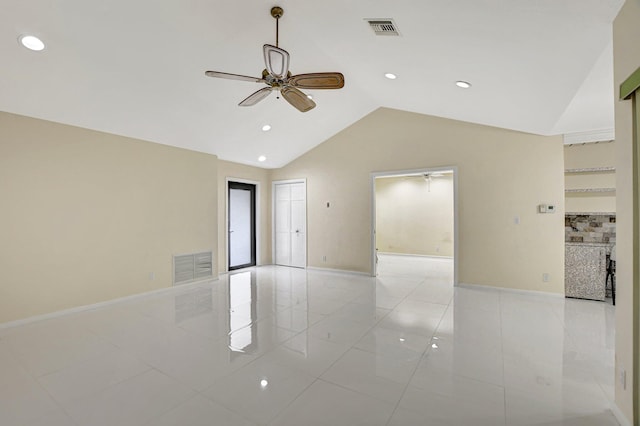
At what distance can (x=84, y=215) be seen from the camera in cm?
409

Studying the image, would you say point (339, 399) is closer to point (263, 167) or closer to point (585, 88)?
point (585, 88)

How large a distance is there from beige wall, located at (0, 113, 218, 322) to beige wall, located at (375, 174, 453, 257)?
5764mm

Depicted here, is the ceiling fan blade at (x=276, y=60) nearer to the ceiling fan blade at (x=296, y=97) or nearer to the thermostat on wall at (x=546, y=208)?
the ceiling fan blade at (x=296, y=97)

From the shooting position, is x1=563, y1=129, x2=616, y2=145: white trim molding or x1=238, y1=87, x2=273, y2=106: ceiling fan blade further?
x1=563, y1=129, x2=616, y2=145: white trim molding

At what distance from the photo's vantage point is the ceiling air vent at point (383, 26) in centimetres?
261

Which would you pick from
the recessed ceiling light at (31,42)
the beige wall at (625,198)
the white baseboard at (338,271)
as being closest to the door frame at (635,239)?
the beige wall at (625,198)

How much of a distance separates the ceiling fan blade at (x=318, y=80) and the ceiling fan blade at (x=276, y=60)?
0.42 ft

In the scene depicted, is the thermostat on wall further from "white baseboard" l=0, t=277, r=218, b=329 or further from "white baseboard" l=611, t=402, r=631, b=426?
"white baseboard" l=0, t=277, r=218, b=329

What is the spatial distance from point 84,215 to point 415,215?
7734 mm

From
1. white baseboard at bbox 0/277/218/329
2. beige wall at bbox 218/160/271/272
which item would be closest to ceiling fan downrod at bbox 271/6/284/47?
beige wall at bbox 218/160/271/272

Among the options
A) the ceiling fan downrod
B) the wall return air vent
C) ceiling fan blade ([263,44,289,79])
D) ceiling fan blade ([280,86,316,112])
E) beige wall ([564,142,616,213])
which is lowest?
the wall return air vent

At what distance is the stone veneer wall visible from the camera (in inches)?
175

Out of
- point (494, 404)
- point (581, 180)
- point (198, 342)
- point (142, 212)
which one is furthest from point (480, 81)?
point (142, 212)

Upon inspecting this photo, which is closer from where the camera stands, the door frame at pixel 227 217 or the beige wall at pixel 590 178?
the beige wall at pixel 590 178
